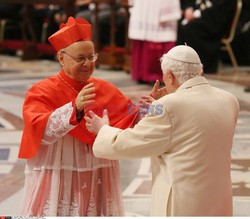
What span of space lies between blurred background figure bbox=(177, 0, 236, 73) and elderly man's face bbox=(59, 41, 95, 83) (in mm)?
7606

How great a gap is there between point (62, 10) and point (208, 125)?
11.9 meters

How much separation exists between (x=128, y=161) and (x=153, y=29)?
12.5 ft

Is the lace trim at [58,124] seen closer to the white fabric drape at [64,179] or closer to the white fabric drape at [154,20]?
the white fabric drape at [64,179]

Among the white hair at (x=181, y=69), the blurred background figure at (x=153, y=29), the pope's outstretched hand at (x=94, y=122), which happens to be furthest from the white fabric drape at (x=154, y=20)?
the white hair at (x=181, y=69)

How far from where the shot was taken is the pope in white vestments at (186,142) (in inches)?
114

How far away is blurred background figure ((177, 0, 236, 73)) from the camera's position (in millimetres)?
10930

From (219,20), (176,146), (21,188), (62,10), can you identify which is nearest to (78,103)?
(176,146)

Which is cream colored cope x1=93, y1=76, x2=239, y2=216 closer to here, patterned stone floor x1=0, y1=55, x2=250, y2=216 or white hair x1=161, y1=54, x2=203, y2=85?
white hair x1=161, y1=54, x2=203, y2=85

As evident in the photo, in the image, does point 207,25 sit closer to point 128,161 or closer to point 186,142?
point 128,161

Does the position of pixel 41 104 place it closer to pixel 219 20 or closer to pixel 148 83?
pixel 148 83

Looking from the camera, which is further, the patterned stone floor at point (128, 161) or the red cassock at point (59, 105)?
the patterned stone floor at point (128, 161)

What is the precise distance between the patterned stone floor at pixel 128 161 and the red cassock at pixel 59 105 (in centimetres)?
116

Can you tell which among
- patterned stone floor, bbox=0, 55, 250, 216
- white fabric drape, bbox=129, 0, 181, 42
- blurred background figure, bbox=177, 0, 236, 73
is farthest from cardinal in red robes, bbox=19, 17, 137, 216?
blurred background figure, bbox=177, 0, 236, 73

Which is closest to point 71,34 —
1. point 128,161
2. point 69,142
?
point 69,142
